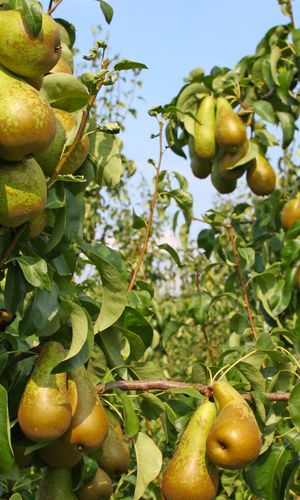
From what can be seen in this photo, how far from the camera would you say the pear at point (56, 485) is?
1255 mm

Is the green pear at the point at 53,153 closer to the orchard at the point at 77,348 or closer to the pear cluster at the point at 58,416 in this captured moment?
the orchard at the point at 77,348

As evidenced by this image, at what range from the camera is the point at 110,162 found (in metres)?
1.28

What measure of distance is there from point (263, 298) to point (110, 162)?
1.07m

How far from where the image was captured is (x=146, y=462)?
126cm

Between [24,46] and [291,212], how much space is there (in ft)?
5.71

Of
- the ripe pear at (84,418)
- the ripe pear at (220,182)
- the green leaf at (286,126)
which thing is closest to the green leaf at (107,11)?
the ripe pear at (84,418)

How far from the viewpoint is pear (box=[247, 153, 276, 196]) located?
2.39 metres

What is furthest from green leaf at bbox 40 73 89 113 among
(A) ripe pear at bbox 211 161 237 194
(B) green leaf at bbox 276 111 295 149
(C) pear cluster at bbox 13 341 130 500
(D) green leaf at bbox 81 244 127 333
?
(B) green leaf at bbox 276 111 295 149

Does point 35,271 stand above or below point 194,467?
above

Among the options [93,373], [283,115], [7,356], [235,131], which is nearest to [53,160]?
[7,356]

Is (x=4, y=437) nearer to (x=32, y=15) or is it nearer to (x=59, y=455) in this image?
(x=59, y=455)

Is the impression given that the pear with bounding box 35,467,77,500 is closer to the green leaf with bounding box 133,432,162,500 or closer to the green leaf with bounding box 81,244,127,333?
the green leaf with bounding box 133,432,162,500

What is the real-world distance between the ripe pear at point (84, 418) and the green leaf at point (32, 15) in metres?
0.53

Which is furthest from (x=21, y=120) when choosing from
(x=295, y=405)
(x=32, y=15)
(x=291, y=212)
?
(x=291, y=212)
